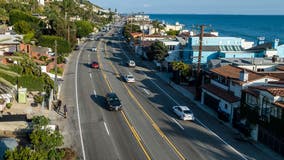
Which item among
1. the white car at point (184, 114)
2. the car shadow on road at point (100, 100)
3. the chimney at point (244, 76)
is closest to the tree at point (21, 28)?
the car shadow on road at point (100, 100)

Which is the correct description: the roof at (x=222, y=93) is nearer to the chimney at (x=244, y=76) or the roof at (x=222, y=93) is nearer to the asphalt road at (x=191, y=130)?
the chimney at (x=244, y=76)

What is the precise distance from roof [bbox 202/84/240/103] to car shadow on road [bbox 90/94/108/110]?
43.9ft

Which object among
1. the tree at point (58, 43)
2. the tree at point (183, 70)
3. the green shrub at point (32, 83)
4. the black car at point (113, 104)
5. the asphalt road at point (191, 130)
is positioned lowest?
the asphalt road at point (191, 130)

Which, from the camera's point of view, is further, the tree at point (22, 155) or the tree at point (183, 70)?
the tree at point (183, 70)

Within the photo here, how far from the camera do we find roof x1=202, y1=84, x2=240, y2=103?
139 ft

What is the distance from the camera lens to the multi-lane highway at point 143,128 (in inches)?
1268

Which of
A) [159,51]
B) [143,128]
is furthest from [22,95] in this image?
[159,51]

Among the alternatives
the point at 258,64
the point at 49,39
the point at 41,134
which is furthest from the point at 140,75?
the point at 41,134

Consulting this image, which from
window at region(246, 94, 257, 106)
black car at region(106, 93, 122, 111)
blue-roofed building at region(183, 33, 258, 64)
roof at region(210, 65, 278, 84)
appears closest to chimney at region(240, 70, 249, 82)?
roof at region(210, 65, 278, 84)


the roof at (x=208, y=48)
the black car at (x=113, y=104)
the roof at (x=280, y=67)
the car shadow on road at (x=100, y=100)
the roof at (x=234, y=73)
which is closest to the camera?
the roof at (x=234, y=73)

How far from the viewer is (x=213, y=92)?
4666 centimetres

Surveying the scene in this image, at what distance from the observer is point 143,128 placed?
38719 mm

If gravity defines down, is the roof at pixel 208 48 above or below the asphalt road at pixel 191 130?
above

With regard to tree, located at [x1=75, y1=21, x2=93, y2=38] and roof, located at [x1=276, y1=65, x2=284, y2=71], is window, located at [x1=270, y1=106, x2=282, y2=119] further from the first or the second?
tree, located at [x1=75, y1=21, x2=93, y2=38]
